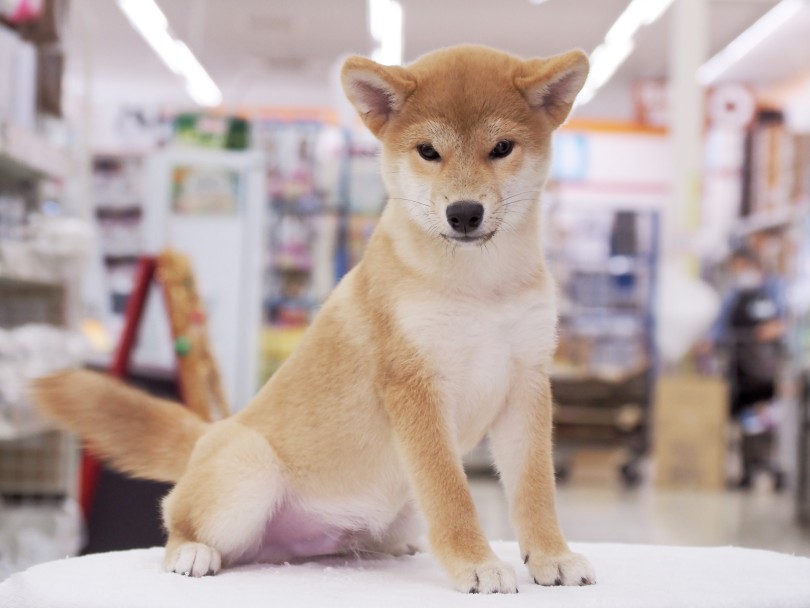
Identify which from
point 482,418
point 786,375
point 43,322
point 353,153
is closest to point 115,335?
point 353,153

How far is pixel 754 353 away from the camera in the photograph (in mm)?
7445

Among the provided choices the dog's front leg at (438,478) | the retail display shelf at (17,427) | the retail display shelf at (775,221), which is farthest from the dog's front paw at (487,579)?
the retail display shelf at (775,221)

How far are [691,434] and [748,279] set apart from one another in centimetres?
192

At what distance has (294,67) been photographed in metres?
11.1

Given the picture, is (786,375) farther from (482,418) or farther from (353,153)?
(482,418)

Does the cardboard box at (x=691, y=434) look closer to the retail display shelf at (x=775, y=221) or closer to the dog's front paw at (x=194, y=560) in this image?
the retail display shelf at (x=775, y=221)

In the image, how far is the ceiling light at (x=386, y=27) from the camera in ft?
28.7

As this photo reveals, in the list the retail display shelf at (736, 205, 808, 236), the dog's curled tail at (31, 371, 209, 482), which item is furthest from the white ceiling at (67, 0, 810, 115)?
the dog's curled tail at (31, 371, 209, 482)

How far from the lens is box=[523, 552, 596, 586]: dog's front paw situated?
1.14 meters

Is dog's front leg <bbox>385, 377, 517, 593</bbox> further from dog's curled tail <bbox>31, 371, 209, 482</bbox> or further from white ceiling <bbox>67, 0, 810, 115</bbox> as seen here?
white ceiling <bbox>67, 0, 810, 115</bbox>

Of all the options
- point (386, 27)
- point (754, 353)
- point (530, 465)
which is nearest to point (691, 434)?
point (754, 353)

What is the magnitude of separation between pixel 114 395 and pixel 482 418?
21.2 inches

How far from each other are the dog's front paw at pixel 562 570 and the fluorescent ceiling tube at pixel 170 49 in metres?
8.74

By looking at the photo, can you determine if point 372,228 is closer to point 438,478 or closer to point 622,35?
point 438,478
